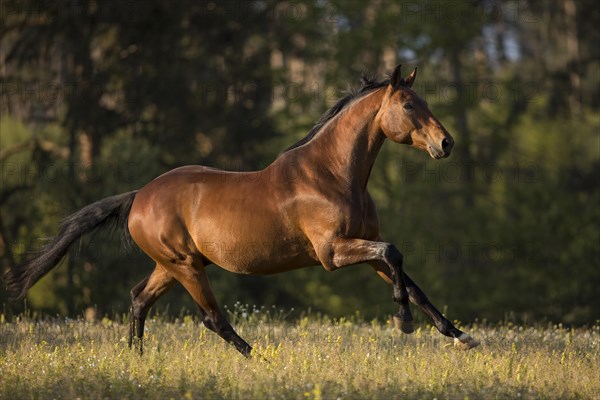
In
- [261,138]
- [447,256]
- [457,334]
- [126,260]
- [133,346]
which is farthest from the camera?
[447,256]

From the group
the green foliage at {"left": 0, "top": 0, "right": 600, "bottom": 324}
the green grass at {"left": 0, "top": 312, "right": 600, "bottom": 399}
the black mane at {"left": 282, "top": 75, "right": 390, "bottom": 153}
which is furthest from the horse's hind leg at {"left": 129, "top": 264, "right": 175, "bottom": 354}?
the green foliage at {"left": 0, "top": 0, "right": 600, "bottom": 324}

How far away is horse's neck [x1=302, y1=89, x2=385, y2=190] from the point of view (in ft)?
28.3

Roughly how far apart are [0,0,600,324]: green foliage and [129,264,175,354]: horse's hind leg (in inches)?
405

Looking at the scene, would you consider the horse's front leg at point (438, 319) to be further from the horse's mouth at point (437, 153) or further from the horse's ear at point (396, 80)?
the horse's ear at point (396, 80)

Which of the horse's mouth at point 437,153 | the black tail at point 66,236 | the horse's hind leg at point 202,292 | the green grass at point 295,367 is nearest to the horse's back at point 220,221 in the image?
the horse's hind leg at point 202,292

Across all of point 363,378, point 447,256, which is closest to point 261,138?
point 447,256

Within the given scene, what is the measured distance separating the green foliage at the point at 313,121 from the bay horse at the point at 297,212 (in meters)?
10.7

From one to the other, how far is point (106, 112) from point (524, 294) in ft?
41.9

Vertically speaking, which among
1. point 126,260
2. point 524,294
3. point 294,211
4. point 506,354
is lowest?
point 524,294

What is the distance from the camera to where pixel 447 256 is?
29.0 meters

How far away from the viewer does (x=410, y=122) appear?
844 cm

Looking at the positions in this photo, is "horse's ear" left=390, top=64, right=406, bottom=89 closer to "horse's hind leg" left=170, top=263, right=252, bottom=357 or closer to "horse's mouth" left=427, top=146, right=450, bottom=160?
"horse's mouth" left=427, top=146, right=450, bottom=160

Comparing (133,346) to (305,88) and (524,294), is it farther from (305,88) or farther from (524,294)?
(305,88)

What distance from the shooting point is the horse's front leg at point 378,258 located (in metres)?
8.09
